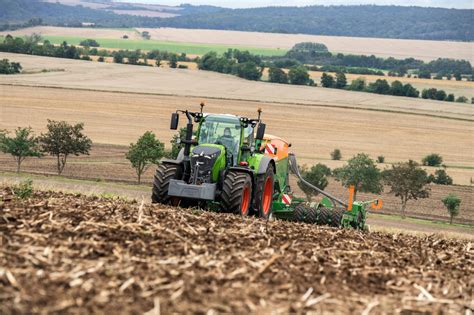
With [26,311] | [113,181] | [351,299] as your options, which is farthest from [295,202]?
[113,181]

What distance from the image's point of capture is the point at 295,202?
21234 millimetres

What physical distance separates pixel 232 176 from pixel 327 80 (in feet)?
312

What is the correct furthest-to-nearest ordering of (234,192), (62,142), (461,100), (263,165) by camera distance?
(461,100)
(62,142)
(263,165)
(234,192)

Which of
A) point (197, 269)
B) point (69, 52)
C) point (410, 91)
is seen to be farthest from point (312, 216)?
point (69, 52)

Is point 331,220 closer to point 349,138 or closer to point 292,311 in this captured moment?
point 292,311

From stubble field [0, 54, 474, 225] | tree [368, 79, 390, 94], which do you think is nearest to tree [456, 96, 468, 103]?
stubble field [0, 54, 474, 225]

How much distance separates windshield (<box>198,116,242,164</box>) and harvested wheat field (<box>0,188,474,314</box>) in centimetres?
577

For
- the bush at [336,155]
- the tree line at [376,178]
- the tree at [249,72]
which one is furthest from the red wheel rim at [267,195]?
the tree at [249,72]

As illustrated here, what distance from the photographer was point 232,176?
16.9 m

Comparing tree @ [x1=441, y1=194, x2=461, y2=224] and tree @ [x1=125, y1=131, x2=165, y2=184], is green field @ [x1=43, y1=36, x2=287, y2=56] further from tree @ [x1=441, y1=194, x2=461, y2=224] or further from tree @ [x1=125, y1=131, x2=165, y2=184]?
tree @ [x1=441, y1=194, x2=461, y2=224]

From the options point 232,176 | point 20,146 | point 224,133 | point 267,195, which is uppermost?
point 224,133

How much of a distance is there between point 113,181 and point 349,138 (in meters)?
29.1

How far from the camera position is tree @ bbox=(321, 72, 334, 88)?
11012cm

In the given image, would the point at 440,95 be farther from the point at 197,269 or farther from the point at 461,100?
the point at 197,269
